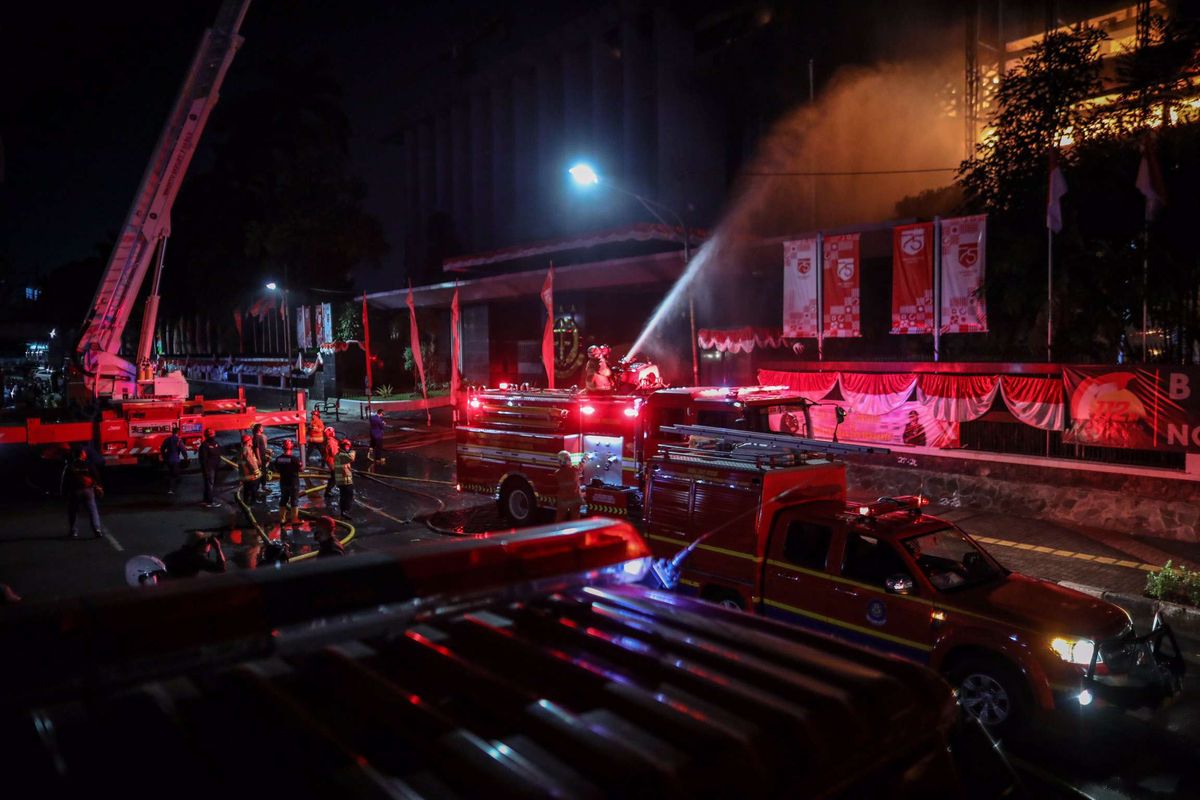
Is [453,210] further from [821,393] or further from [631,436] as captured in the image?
[631,436]

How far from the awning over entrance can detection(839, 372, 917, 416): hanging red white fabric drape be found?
9.02 meters

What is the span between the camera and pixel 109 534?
13758 mm

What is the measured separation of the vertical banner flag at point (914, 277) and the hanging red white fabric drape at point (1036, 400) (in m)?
2.37

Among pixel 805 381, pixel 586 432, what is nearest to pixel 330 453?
pixel 586 432

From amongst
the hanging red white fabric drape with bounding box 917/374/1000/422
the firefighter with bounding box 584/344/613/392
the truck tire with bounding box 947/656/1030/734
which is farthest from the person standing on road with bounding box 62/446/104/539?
the hanging red white fabric drape with bounding box 917/374/1000/422

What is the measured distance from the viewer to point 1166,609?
30.0 ft

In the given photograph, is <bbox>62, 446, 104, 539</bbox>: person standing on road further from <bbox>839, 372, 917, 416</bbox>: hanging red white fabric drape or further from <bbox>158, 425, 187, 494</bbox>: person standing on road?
<bbox>839, 372, 917, 416</bbox>: hanging red white fabric drape

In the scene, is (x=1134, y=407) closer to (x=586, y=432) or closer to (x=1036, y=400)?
(x=1036, y=400)

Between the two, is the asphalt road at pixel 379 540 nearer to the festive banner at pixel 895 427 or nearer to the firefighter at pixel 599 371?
the firefighter at pixel 599 371

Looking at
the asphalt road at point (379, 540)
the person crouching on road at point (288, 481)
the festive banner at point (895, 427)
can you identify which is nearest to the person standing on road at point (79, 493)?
the asphalt road at point (379, 540)

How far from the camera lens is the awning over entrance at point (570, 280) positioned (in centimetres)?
2644

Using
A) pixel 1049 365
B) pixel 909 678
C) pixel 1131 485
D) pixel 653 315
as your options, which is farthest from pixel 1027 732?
pixel 653 315

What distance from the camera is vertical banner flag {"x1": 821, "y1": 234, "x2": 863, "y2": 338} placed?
1784 cm

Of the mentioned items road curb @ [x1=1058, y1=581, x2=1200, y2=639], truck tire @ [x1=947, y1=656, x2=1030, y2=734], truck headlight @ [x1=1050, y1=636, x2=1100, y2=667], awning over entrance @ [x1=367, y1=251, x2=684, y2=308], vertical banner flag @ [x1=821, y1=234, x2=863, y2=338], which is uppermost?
awning over entrance @ [x1=367, y1=251, x2=684, y2=308]
